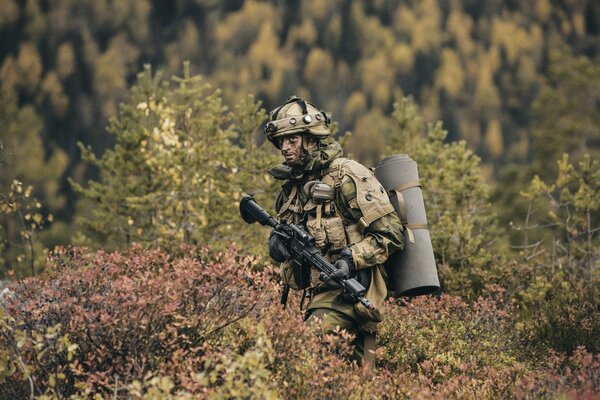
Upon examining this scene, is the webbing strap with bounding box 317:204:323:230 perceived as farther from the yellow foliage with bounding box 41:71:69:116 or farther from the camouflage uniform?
the yellow foliage with bounding box 41:71:69:116

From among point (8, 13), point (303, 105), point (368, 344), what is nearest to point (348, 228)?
point (368, 344)

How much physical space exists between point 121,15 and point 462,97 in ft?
128

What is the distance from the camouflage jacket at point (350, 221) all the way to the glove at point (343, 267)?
0.05 metres

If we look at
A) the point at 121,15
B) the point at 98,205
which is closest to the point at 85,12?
the point at 121,15

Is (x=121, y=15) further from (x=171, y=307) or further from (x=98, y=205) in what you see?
(x=171, y=307)

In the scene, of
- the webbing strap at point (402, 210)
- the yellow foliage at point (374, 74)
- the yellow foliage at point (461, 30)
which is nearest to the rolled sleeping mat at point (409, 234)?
the webbing strap at point (402, 210)

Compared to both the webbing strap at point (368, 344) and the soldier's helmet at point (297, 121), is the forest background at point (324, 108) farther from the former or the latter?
the soldier's helmet at point (297, 121)

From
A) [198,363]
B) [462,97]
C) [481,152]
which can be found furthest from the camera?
[462,97]

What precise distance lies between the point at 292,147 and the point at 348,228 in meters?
0.77

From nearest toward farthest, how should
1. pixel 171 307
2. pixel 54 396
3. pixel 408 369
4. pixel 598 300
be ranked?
pixel 54 396, pixel 171 307, pixel 408 369, pixel 598 300

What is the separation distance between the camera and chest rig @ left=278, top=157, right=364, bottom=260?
6.02 m

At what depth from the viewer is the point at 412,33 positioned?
92688 millimetres

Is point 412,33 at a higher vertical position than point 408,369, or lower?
higher

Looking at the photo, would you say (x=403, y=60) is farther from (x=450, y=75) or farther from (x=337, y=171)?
(x=337, y=171)
